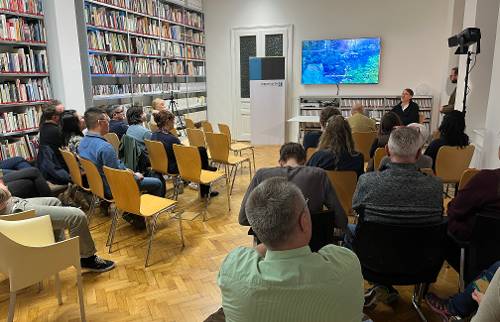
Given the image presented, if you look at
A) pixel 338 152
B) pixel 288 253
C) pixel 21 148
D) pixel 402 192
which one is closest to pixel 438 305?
pixel 402 192

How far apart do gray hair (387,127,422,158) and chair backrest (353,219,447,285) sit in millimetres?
430

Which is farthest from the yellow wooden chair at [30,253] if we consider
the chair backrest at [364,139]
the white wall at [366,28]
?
the white wall at [366,28]

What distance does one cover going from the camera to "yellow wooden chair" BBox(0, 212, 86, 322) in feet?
6.58

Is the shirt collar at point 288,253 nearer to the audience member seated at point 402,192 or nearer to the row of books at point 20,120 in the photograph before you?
the audience member seated at point 402,192

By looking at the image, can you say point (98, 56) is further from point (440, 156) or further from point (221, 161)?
point (440, 156)

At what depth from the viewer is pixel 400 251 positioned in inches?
78.7

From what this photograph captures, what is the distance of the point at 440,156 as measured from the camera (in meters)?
3.88

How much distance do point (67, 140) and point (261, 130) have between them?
17.9 ft

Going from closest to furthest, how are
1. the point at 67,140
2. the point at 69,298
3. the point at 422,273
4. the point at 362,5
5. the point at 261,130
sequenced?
the point at 422,273
the point at 69,298
the point at 67,140
the point at 362,5
the point at 261,130

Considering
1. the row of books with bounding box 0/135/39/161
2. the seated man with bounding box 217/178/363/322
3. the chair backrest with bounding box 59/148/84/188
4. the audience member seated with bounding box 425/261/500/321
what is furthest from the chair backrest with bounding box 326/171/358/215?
the row of books with bounding box 0/135/39/161

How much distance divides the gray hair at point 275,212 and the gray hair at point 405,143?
1.23 metres

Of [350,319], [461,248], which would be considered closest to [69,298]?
[350,319]

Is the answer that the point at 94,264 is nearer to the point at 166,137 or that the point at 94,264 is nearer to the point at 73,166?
the point at 73,166

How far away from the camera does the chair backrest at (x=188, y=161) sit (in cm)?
397
